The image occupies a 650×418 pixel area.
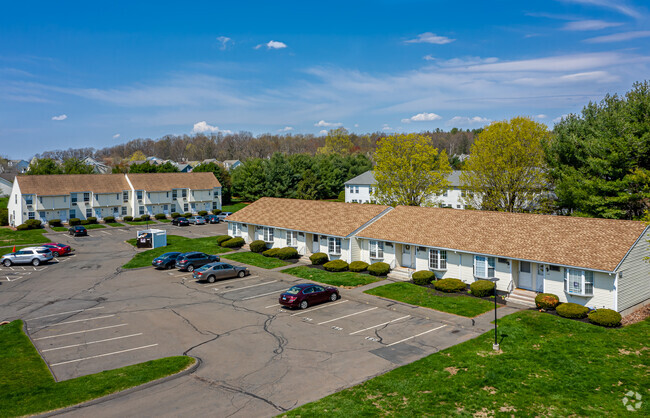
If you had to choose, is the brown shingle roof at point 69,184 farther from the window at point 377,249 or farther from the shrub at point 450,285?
the shrub at point 450,285

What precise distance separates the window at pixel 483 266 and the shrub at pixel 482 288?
134cm

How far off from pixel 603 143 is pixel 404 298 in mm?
21023

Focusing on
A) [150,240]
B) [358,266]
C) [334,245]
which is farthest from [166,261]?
[358,266]

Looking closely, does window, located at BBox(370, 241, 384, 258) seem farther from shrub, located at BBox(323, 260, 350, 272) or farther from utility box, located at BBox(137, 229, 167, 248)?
utility box, located at BBox(137, 229, 167, 248)

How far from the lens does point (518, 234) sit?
104 feet

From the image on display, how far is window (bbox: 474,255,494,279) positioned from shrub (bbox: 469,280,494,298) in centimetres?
134

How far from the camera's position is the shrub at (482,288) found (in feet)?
96.6

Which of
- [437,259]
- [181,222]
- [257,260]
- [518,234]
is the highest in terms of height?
[518,234]

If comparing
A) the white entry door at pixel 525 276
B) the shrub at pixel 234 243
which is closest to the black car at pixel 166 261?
the shrub at pixel 234 243

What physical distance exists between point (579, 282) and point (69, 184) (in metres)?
69.5

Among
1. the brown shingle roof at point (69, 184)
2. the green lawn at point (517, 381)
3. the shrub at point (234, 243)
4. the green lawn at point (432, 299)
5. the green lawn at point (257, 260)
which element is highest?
the brown shingle roof at point (69, 184)

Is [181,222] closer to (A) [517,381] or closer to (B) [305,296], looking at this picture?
(B) [305,296]

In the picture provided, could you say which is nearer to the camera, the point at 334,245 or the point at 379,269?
the point at 379,269

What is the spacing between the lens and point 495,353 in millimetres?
20609
